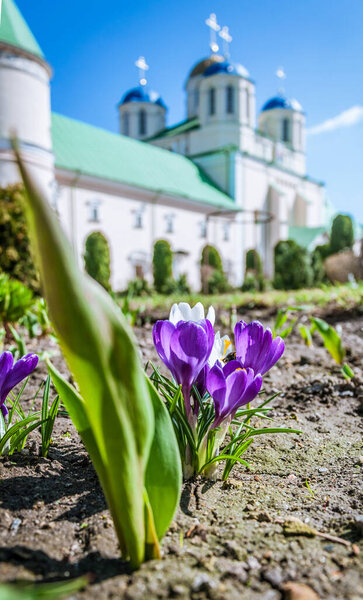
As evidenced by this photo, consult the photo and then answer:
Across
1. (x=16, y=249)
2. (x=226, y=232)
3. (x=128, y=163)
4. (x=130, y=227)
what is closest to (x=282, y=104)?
(x=226, y=232)

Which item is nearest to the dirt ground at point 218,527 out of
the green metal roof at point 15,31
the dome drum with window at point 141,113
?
the green metal roof at point 15,31

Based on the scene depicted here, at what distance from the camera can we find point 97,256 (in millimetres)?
20578

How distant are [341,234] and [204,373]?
27.9 meters

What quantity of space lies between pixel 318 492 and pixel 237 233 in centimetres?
3071

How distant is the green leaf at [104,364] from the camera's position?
1.98 ft

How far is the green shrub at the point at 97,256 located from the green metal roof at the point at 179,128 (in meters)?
19.5

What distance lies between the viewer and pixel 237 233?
31.4 meters

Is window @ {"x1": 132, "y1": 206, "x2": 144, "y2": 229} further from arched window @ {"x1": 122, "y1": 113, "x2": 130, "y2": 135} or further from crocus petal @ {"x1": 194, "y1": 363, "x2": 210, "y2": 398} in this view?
crocus petal @ {"x1": 194, "y1": 363, "x2": 210, "y2": 398}

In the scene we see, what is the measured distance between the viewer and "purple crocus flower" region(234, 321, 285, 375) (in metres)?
1.29

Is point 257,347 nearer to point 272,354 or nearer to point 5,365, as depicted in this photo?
point 272,354

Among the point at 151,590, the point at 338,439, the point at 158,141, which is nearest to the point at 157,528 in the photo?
the point at 151,590

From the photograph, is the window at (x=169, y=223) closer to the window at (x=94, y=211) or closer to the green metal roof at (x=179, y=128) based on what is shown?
the window at (x=94, y=211)

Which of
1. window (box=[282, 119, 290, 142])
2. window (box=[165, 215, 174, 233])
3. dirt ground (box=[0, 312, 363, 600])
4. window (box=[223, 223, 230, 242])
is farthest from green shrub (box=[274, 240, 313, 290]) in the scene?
window (box=[282, 119, 290, 142])

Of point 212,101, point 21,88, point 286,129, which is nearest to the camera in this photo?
point 21,88
